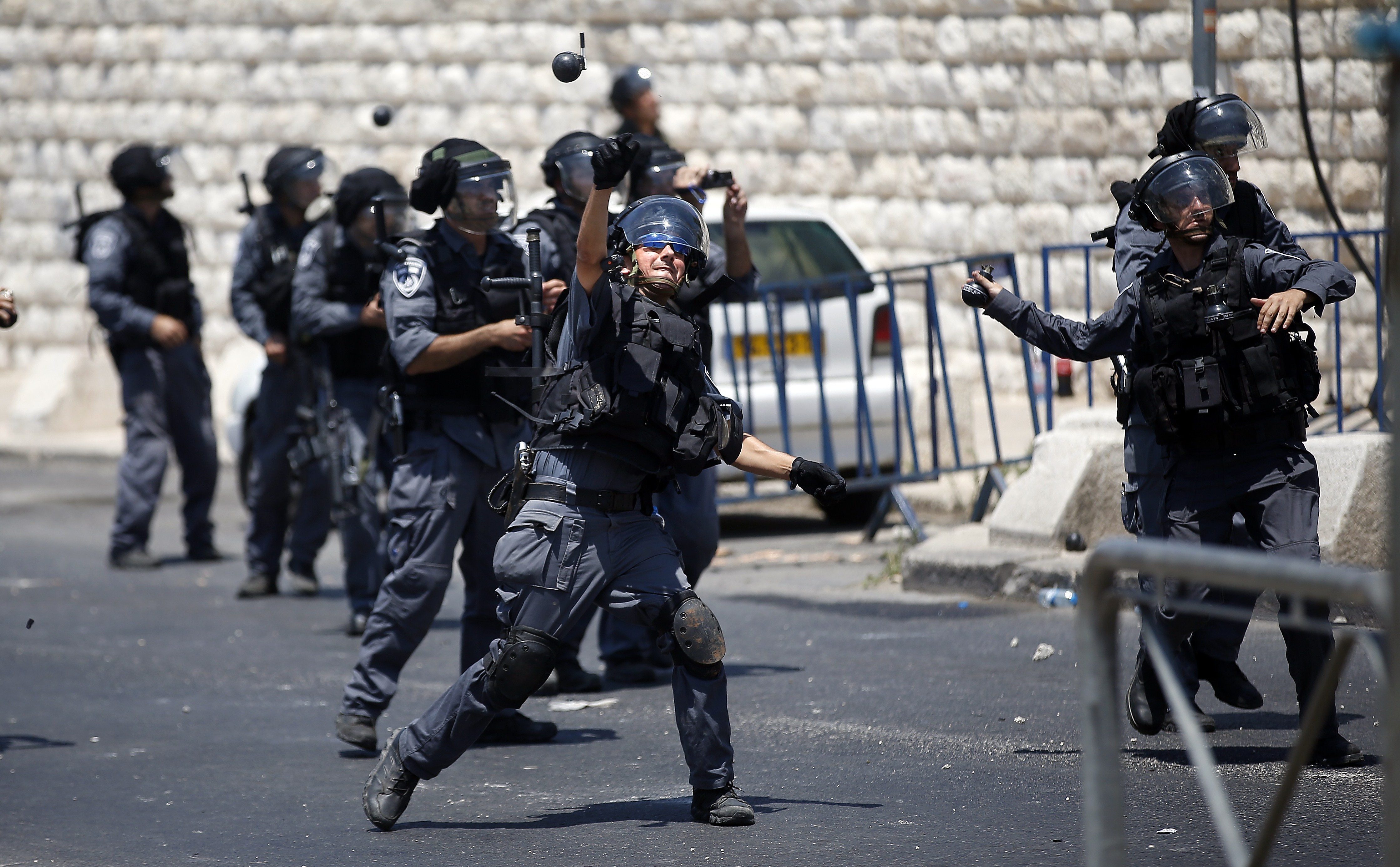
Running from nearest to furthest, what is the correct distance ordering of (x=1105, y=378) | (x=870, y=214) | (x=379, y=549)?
(x=379, y=549), (x=1105, y=378), (x=870, y=214)

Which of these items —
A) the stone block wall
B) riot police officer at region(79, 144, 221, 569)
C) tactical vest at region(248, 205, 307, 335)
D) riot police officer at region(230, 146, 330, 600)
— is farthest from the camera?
the stone block wall

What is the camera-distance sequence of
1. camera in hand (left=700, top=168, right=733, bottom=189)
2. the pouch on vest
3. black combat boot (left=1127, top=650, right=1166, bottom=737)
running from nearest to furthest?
the pouch on vest
black combat boot (left=1127, top=650, right=1166, bottom=737)
camera in hand (left=700, top=168, right=733, bottom=189)

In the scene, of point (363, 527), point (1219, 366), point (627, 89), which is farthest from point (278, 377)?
point (1219, 366)

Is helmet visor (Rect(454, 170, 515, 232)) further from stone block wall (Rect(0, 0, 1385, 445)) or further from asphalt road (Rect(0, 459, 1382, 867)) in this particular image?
stone block wall (Rect(0, 0, 1385, 445))

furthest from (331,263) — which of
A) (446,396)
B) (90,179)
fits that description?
(90,179)

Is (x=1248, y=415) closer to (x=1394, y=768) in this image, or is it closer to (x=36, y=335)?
(x=1394, y=768)

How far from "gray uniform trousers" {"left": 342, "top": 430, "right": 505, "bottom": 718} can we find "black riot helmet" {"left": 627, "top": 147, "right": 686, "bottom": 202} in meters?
1.29

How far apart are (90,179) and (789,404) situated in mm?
10800

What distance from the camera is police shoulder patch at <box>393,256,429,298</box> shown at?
5648mm

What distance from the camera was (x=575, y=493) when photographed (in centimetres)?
461

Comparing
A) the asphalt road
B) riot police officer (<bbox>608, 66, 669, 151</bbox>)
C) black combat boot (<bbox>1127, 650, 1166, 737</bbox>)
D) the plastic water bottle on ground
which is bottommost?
the plastic water bottle on ground

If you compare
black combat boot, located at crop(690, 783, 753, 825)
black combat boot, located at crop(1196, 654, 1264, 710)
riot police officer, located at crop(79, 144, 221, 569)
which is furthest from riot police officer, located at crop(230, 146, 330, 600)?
black combat boot, located at crop(1196, 654, 1264, 710)

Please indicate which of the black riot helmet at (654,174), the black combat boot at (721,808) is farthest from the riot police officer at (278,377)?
the black combat boot at (721,808)

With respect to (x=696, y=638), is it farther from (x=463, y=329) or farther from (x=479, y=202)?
(x=479, y=202)
